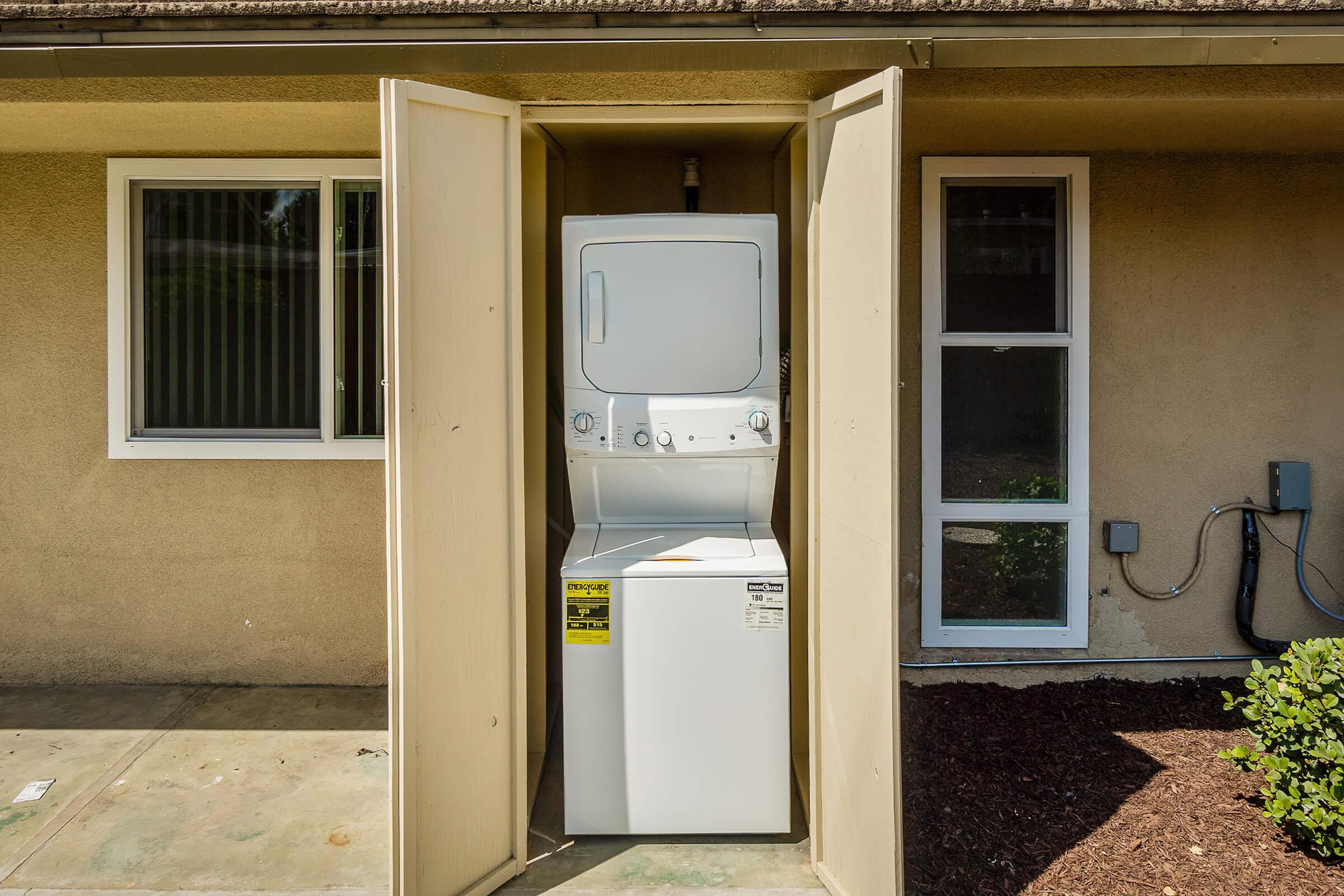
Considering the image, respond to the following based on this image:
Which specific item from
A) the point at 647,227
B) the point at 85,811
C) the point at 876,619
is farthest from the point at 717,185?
the point at 85,811

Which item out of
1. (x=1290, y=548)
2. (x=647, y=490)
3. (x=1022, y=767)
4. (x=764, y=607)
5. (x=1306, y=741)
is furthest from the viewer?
(x=1290, y=548)

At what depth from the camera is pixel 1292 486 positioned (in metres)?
3.53

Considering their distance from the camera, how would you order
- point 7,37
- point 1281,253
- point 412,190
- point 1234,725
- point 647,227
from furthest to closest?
point 1281,253, point 1234,725, point 647,227, point 7,37, point 412,190

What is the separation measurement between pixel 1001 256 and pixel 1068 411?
693 mm

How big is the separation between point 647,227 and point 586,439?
71cm

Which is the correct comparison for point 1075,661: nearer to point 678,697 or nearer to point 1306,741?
point 1306,741

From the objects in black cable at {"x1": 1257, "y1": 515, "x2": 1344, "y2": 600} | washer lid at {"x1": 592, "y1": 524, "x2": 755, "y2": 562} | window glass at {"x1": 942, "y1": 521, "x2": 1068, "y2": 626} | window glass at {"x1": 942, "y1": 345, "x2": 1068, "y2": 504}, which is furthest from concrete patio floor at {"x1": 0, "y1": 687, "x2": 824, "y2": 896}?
black cable at {"x1": 1257, "y1": 515, "x2": 1344, "y2": 600}

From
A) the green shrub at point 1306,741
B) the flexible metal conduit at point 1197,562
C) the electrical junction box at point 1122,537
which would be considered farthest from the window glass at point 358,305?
the green shrub at point 1306,741

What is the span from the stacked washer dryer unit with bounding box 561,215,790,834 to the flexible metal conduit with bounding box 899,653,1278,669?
123 cm

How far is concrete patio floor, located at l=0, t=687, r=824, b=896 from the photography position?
8.05ft

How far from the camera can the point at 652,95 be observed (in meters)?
2.60

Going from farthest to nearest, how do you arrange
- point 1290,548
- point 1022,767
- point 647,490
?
1. point 1290,548
2. point 1022,767
3. point 647,490

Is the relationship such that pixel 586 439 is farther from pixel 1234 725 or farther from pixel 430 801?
pixel 1234 725

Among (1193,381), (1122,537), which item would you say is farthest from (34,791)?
(1193,381)
